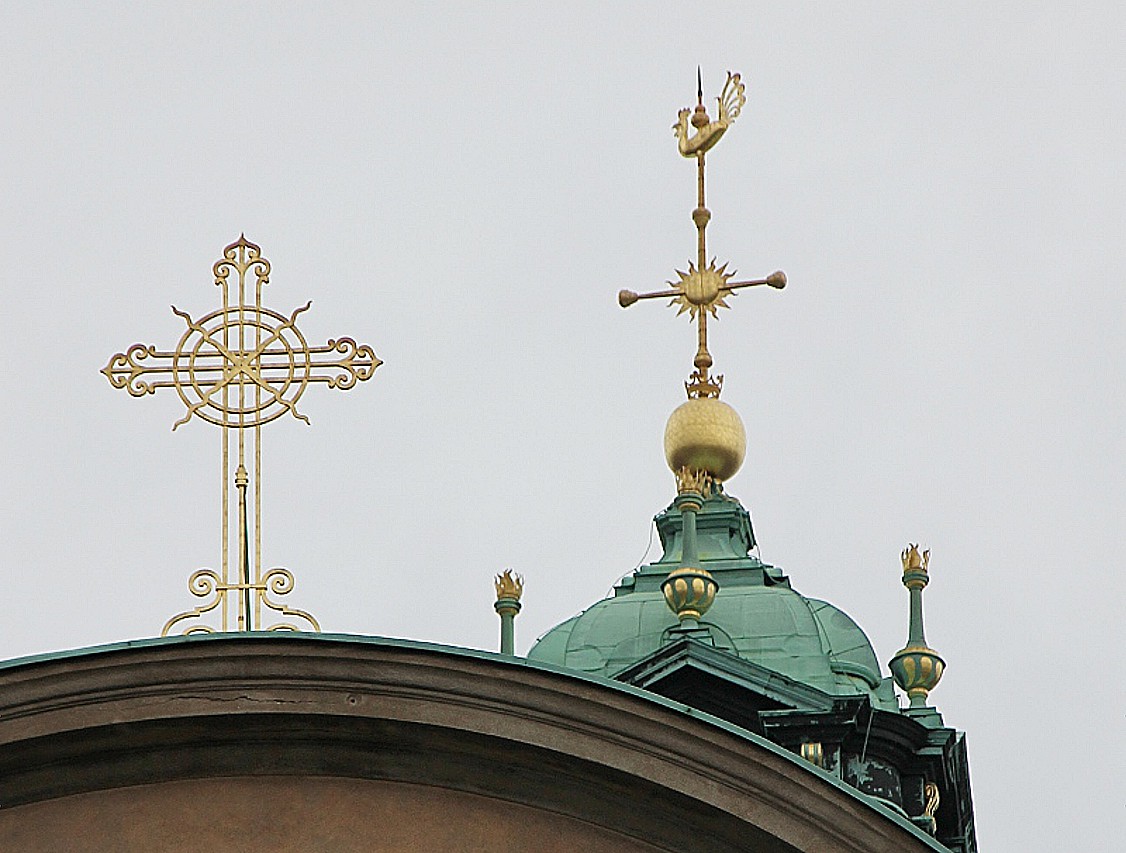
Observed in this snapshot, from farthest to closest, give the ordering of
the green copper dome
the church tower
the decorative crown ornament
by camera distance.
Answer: the decorative crown ornament, the green copper dome, the church tower

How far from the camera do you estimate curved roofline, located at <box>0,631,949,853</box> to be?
1959 cm

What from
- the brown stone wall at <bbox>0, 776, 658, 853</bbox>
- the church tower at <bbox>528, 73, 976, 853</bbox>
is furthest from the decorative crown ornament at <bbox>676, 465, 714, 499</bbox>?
the brown stone wall at <bbox>0, 776, 658, 853</bbox>

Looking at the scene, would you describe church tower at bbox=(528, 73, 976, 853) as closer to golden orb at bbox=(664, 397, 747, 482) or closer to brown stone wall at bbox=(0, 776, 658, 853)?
golden orb at bbox=(664, 397, 747, 482)

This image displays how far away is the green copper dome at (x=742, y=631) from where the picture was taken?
30.0 meters

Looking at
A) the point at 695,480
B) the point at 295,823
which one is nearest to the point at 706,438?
the point at 695,480

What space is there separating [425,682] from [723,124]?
12558mm

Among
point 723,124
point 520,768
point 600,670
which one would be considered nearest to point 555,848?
point 520,768

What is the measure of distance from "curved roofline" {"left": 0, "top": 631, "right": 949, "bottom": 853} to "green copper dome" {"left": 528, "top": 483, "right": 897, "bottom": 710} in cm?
939

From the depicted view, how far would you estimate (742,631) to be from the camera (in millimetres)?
30453

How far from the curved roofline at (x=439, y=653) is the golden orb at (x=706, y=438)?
12.8 meters

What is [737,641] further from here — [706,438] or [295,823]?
[295,823]

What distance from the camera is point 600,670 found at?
30.1m

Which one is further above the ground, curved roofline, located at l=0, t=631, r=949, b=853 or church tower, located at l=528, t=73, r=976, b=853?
church tower, located at l=528, t=73, r=976, b=853

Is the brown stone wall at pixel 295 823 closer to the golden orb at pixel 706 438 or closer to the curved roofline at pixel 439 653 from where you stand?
the curved roofline at pixel 439 653
